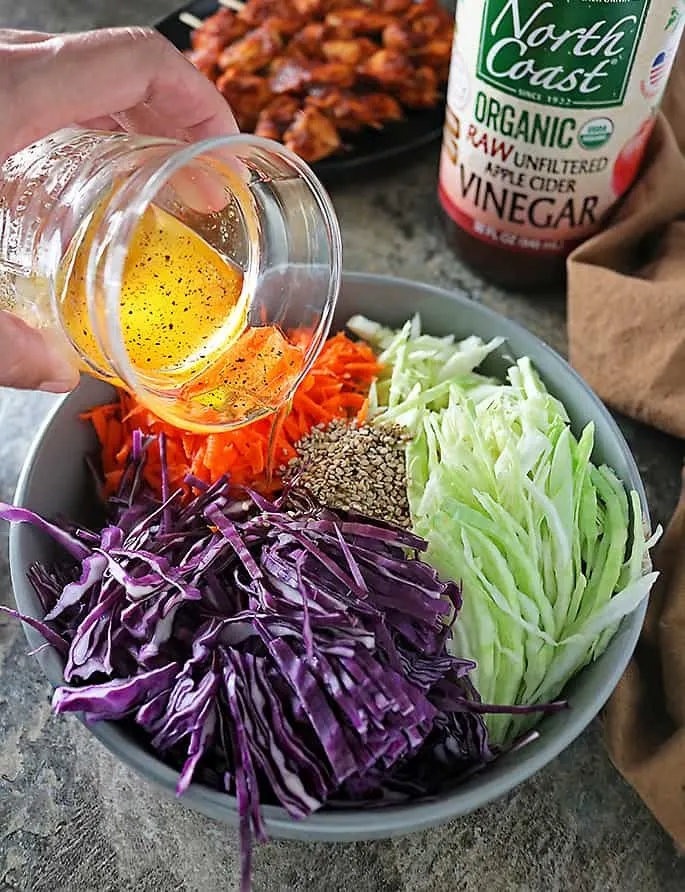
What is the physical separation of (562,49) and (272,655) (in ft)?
2.97

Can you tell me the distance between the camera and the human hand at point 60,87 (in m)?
1.03

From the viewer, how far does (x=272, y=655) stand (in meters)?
1.03

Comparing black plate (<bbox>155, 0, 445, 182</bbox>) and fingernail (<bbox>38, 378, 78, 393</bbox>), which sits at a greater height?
fingernail (<bbox>38, 378, 78, 393</bbox>)

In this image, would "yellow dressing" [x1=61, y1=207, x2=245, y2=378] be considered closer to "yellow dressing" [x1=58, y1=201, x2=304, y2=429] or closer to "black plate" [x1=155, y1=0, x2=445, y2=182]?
"yellow dressing" [x1=58, y1=201, x2=304, y2=429]

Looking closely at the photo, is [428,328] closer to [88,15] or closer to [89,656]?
[89,656]

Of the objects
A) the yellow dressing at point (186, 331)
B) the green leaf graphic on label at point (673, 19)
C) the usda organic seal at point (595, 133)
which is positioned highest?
the green leaf graphic on label at point (673, 19)

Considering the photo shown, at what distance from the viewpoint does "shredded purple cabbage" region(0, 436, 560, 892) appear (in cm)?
98

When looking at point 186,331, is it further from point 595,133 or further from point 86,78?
point 595,133

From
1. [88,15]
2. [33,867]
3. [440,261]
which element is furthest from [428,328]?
[88,15]

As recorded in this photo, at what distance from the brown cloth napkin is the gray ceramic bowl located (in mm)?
154

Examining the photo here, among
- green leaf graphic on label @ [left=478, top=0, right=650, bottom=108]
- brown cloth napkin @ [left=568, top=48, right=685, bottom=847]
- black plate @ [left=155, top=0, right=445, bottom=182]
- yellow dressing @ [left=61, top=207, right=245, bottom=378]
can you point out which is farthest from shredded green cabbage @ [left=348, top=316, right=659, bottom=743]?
black plate @ [left=155, top=0, right=445, bottom=182]

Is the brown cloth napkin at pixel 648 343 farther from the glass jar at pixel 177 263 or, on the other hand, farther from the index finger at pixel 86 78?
the index finger at pixel 86 78

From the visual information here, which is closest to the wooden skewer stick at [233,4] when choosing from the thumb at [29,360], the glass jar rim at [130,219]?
the glass jar rim at [130,219]

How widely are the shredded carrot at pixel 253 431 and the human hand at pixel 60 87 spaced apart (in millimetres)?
240
